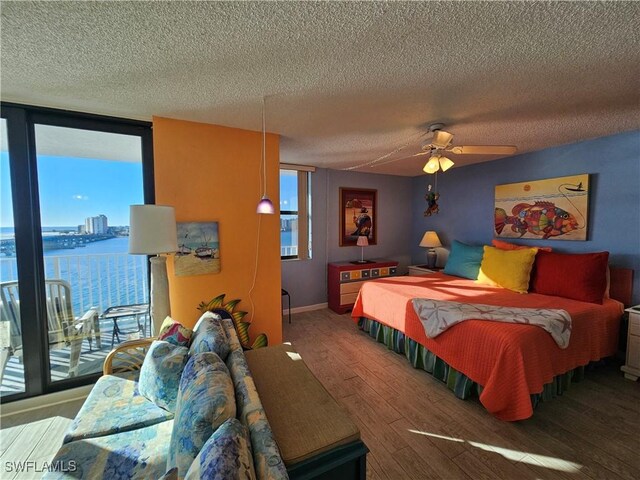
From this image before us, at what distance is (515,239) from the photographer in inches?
139

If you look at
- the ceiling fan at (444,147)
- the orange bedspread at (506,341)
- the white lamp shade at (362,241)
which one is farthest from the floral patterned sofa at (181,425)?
the white lamp shade at (362,241)

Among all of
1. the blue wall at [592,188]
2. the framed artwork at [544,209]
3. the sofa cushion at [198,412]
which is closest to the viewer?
the sofa cushion at [198,412]

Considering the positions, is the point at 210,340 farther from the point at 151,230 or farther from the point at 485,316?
the point at 485,316

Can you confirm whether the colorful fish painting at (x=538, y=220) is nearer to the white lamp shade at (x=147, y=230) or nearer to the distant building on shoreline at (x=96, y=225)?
the white lamp shade at (x=147, y=230)

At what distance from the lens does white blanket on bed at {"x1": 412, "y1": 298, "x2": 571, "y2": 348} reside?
6.55 ft

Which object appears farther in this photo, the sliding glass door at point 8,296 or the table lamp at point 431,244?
the table lamp at point 431,244

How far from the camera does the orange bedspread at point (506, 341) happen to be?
181cm

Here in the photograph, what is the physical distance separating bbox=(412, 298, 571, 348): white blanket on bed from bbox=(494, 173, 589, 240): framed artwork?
54.9 inches

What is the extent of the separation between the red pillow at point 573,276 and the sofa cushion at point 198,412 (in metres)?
3.26

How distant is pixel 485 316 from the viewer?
2131 mm

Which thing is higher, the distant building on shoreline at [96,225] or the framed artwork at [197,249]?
the distant building on shoreline at [96,225]

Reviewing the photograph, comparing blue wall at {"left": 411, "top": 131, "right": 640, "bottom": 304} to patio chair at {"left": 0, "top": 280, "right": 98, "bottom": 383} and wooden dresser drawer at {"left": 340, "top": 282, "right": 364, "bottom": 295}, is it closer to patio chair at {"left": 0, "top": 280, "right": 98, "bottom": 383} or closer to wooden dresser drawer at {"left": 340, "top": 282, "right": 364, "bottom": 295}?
wooden dresser drawer at {"left": 340, "top": 282, "right": 364, "bottom": 295}

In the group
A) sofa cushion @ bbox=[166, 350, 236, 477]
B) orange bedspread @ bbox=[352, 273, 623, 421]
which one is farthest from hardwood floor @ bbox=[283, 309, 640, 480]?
sofa cushion @ bbox=[166, 350, 236, 477]

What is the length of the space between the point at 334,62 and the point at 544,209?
10.7 feet
